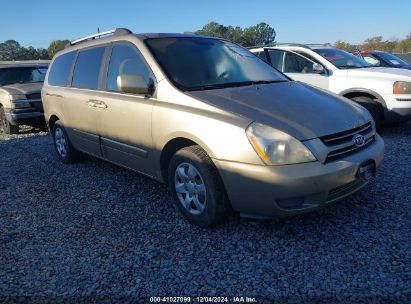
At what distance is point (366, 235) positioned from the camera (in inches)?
120

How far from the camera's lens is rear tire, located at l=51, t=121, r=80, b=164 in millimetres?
5538

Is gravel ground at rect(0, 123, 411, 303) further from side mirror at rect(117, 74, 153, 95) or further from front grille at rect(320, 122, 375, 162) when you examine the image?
side mirror at rect(117, 74, 153, 95)

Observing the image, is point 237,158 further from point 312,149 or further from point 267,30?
point 267,30

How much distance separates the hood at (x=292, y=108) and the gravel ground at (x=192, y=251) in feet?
2.88

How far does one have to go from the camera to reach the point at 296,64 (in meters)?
7.20

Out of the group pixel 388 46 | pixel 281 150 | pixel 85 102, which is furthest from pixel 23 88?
pixel 388 46

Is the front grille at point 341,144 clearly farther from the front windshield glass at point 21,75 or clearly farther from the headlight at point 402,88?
the front windshield glass at point 21,75

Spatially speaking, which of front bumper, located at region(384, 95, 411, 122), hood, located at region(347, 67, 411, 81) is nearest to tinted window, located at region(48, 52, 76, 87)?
hood, located at region(347, 67, 411, 81)

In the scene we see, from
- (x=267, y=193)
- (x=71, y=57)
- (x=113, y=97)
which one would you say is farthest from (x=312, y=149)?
(x=71, y=57)

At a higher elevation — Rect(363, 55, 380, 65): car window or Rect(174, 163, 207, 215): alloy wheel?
Rect(363, 55, 380, 65): car window

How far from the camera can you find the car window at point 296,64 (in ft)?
23.0

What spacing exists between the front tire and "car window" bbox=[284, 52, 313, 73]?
4.52 m

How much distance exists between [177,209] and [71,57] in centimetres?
295

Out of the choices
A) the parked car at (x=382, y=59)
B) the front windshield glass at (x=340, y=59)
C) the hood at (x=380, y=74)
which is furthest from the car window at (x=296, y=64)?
the parked car at (x=382, y=59)
